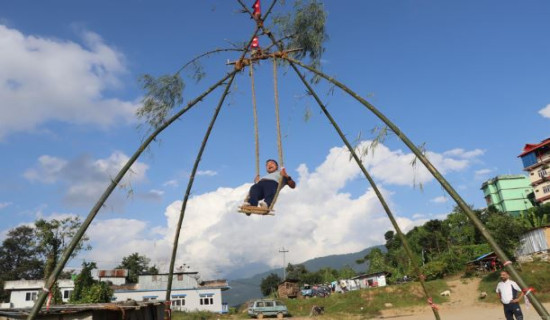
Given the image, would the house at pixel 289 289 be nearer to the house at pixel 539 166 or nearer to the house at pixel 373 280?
the house at pixel 373 280

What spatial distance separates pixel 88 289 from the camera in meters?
33.2

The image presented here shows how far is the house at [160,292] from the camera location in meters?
44.2

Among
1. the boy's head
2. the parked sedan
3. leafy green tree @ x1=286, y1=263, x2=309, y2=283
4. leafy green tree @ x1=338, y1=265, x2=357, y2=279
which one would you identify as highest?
the boy's head

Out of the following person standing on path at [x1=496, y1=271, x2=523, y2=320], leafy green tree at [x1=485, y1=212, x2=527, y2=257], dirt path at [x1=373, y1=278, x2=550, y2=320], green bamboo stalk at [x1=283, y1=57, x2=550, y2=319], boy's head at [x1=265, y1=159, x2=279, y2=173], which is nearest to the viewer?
green bamboo stalk at [x1=283, y1=57, x2=550, y2=319]

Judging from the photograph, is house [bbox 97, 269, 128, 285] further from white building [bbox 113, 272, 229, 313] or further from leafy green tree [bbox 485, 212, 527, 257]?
leafy green tree [bbox 485, 212, 527, 257]

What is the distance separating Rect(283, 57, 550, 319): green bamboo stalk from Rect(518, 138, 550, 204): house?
2389 inches

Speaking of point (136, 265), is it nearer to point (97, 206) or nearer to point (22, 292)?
point (22, 292)

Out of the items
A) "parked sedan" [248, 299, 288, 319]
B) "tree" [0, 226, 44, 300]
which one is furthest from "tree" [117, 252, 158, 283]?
"parked sedan" [248, 299, 288, 319]

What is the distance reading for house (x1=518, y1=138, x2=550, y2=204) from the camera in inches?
2293

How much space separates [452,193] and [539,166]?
65.0 m

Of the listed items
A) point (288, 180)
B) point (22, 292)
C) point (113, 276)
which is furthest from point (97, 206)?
point (113, 276)

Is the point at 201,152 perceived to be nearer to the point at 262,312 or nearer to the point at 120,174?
the point at 120,174

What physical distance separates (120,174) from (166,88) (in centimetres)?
266

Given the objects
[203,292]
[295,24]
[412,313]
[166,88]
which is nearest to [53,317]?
[166,88]
